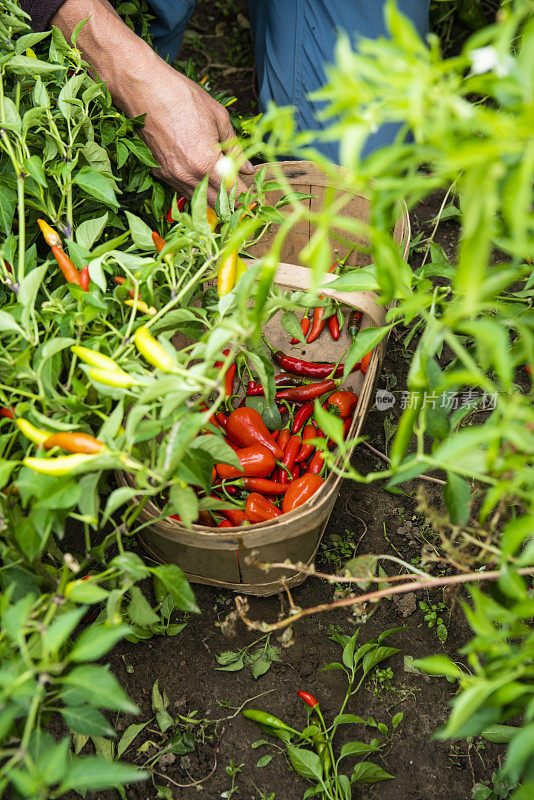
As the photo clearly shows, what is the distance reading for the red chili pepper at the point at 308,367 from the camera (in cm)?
205

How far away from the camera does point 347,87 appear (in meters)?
0.65

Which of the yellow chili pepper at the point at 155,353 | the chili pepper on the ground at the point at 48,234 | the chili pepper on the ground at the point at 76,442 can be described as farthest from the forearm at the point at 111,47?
the chili pepper on the ground at the point at 76,442

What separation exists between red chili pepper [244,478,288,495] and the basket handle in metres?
0.51

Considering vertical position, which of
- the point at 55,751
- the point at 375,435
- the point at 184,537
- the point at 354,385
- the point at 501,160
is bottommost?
the point at 375,435

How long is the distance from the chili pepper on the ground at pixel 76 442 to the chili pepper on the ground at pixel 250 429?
0.79 meters

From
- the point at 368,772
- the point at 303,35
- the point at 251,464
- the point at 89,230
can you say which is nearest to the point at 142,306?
the point at 89,230

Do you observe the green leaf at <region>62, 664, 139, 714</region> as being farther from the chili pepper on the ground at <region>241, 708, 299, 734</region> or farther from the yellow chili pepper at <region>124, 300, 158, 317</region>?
the chili pepper on the ground at <region>241, 708, 299, 734</region>

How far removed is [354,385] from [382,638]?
79 centimetres

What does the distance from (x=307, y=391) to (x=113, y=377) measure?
3.29 ft

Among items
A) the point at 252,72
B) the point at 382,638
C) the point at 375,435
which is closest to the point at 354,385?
the point at 375,435

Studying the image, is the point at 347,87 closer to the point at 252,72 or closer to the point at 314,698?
the point at 314,698

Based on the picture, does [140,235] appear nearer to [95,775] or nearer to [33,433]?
[33,433]

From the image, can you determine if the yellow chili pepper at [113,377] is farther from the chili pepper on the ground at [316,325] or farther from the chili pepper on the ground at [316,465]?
the chili pepper on the ground at [316,325]

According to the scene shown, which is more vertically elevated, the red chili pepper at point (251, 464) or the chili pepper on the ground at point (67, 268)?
the chili pepper on the ground at point (67, 268)
